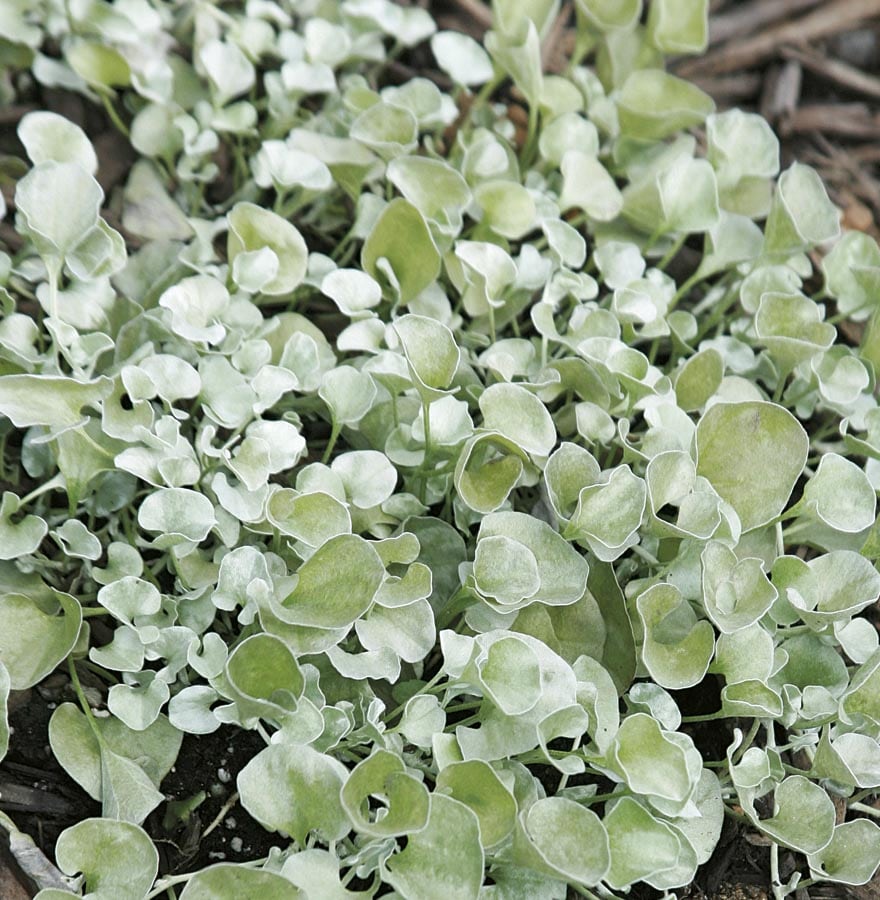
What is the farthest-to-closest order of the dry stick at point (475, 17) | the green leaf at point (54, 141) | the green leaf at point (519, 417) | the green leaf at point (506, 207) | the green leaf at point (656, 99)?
1. the dry stick at point (475, 17)
2. the green leaf at point (656, 99)
3. the green leaf at point (506, 207)
4. the green leaf at point (54, 141)
5. the green leaf at point (519, 417)

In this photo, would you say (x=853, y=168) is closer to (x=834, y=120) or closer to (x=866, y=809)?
(x=834, y=120)

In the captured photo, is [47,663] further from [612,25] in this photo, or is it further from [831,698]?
[612,25]

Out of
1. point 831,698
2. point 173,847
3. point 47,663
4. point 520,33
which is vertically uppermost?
point 520,33

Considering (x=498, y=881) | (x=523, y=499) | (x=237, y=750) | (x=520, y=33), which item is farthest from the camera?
(x=520, y=33)

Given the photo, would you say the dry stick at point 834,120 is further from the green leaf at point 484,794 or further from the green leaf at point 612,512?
the green leaf at point 484,794

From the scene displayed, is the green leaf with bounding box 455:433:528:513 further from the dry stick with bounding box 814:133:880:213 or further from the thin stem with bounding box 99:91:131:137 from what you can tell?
the dry stick with bounding box 814:133:880:213

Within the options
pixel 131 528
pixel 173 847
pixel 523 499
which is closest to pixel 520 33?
pixel 523 499

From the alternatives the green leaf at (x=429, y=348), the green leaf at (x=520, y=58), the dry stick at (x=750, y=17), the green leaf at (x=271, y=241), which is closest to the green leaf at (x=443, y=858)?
the green leaf at (x=429, y=348)
